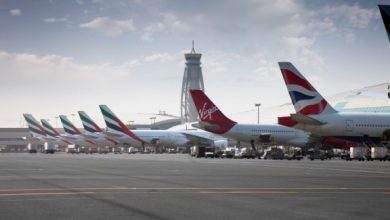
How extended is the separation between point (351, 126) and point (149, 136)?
6036cm

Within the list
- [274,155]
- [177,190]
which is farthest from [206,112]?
[177,190]

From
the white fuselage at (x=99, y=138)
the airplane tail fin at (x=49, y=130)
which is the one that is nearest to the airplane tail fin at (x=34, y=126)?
the airplane tail fin at (x=49, y=130)

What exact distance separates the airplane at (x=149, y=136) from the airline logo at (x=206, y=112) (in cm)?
2604

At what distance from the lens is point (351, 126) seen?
63031 millimetres

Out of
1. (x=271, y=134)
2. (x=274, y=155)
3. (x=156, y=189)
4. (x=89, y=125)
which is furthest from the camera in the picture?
(x=89, y=125)

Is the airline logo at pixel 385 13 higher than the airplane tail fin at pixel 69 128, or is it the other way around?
the airplane tail fin at pixel 69 128

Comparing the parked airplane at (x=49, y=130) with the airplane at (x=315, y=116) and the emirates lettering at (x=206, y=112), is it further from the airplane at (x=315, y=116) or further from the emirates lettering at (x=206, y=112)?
the airplane at (x=315, y=116)

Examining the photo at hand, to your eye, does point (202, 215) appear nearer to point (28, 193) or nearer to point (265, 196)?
point (265, 196)

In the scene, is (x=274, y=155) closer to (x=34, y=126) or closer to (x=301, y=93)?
(x=301, y=93)

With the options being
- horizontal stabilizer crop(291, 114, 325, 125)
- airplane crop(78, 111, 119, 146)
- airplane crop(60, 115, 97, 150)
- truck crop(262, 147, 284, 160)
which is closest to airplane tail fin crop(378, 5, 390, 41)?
horizontal stabilizer crop(291, 114, 325, 125)

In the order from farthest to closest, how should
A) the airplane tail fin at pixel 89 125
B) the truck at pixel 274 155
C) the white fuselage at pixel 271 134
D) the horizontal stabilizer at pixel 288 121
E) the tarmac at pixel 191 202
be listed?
the airplane tail fin at pixel 89 125 < the white fuselage at pixel 271 134 < the truck at pixel 274 155 < the horizontal stabilizer at pixel 288 121 < the tarmac at pixel 191 202

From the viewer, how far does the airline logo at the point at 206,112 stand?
8275 cm

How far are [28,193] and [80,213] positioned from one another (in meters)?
5.92

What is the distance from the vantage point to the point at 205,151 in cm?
8669
